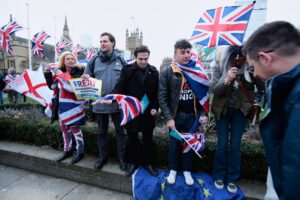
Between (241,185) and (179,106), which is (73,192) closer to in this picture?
(179,106)

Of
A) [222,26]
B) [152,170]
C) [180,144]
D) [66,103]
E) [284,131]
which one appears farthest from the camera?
[66,103]

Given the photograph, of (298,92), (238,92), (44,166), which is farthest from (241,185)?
(44,166)

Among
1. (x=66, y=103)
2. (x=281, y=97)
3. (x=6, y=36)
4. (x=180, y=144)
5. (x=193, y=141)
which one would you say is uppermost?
(x=6, y=36)

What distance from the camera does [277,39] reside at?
1.03 m

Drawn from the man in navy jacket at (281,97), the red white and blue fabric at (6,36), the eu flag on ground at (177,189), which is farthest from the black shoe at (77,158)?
the red white and blue fabric at (6,36)

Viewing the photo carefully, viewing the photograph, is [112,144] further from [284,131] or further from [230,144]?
[284,131]

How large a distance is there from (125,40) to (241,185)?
78693 millimetres

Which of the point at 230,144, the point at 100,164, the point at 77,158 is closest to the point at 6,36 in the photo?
the point at 77,158

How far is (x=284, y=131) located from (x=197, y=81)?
6.32 ft

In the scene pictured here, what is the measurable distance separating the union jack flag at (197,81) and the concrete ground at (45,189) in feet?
6.08

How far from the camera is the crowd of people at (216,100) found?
0.96 metres

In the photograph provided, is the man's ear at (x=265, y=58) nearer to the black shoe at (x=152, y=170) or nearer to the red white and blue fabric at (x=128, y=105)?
the red white and blue fabric at (x=128, y=105)

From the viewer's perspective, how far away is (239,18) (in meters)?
2.41

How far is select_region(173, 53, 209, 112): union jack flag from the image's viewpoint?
2832 mm
